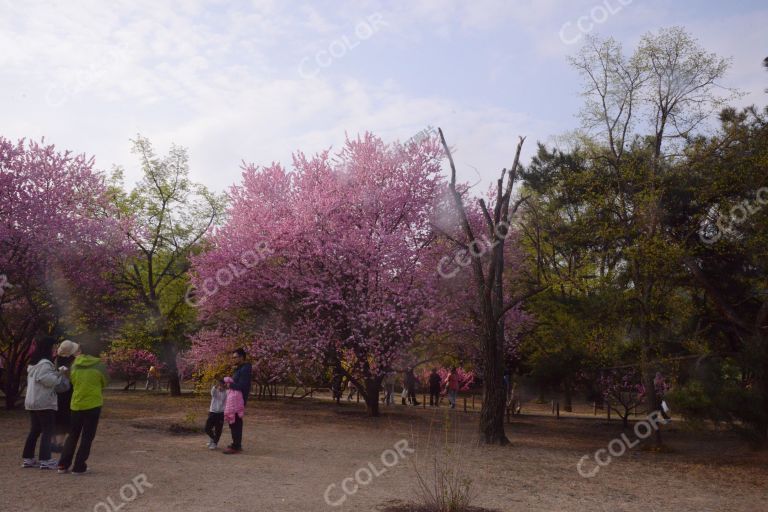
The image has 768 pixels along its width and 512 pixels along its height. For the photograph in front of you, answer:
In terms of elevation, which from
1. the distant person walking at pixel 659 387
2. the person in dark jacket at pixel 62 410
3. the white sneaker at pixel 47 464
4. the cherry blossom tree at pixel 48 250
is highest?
the cherry blossom tree at pixel 48 250

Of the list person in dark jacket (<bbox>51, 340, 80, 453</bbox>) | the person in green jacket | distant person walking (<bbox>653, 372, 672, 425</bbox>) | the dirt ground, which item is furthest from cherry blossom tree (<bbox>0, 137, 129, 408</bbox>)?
distant person walking (<bbox>653, 372, 672, 425</bbox>)

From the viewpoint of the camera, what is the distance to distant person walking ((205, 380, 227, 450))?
11.4 meters

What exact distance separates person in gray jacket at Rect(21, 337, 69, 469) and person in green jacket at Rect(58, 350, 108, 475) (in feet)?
1.23

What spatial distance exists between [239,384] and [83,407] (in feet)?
9.48

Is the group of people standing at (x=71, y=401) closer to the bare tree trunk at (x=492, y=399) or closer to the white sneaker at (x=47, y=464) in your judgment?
the white sneaker at (x=47, y=464)

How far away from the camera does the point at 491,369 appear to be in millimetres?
14523

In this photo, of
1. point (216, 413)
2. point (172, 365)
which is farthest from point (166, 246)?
point (216, 413)

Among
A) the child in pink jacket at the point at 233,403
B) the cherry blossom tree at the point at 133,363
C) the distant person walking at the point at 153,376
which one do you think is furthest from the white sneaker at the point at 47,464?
the distant person walking at the point at 153,376

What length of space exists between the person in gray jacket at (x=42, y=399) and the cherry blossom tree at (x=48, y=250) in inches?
312

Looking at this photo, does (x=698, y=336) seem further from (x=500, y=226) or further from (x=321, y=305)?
(x=321, y=305)

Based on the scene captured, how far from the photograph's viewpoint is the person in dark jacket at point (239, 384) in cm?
1114

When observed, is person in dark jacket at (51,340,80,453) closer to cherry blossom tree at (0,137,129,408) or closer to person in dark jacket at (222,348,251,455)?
person in dark jacket at (222,348,251,455)

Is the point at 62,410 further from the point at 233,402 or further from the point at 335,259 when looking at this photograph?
the point at 335,259

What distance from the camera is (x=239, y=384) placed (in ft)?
36.5
